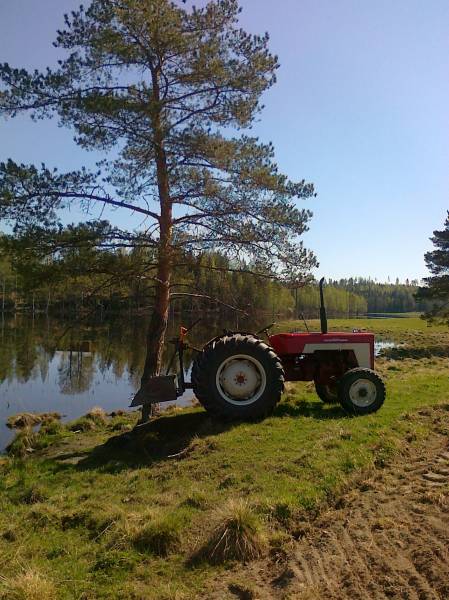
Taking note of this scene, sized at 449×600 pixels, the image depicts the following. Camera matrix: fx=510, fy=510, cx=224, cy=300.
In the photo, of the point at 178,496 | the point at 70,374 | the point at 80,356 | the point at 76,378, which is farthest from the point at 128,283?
the point at 80,356

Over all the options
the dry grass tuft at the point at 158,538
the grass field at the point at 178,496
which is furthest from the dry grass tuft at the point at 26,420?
the dry grass tuft at the point at 158,538

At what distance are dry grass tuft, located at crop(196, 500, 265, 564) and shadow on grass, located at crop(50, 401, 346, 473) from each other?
3.20m

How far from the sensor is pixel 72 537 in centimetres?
583

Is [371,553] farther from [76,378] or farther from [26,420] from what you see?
[76,378]

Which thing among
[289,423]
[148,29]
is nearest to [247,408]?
[289,423]

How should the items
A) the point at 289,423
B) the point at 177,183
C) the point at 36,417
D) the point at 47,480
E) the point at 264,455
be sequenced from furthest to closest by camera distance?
the point at 36,417 → the point at 177,183 → the point at 289,423 → the point at 47,480 → the point at 264,455

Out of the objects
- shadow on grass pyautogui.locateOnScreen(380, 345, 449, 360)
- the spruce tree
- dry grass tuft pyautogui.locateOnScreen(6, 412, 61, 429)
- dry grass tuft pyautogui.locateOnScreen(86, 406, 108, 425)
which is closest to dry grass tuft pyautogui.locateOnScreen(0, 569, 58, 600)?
dry grass tuft pyautogui.locateOnScreen(86, 406, 108, 425)

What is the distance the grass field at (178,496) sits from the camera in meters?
4.71

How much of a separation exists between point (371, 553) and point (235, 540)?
4.14 ft

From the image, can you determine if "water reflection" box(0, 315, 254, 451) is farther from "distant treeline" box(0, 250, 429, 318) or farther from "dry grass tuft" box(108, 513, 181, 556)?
"dry grass tuft" box(108, 513, 181, 556)

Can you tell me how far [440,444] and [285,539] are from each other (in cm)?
364

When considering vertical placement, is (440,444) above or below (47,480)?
above

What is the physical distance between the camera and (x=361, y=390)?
9.92 metres

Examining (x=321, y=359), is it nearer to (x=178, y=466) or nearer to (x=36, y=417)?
(x=178, y=466)
